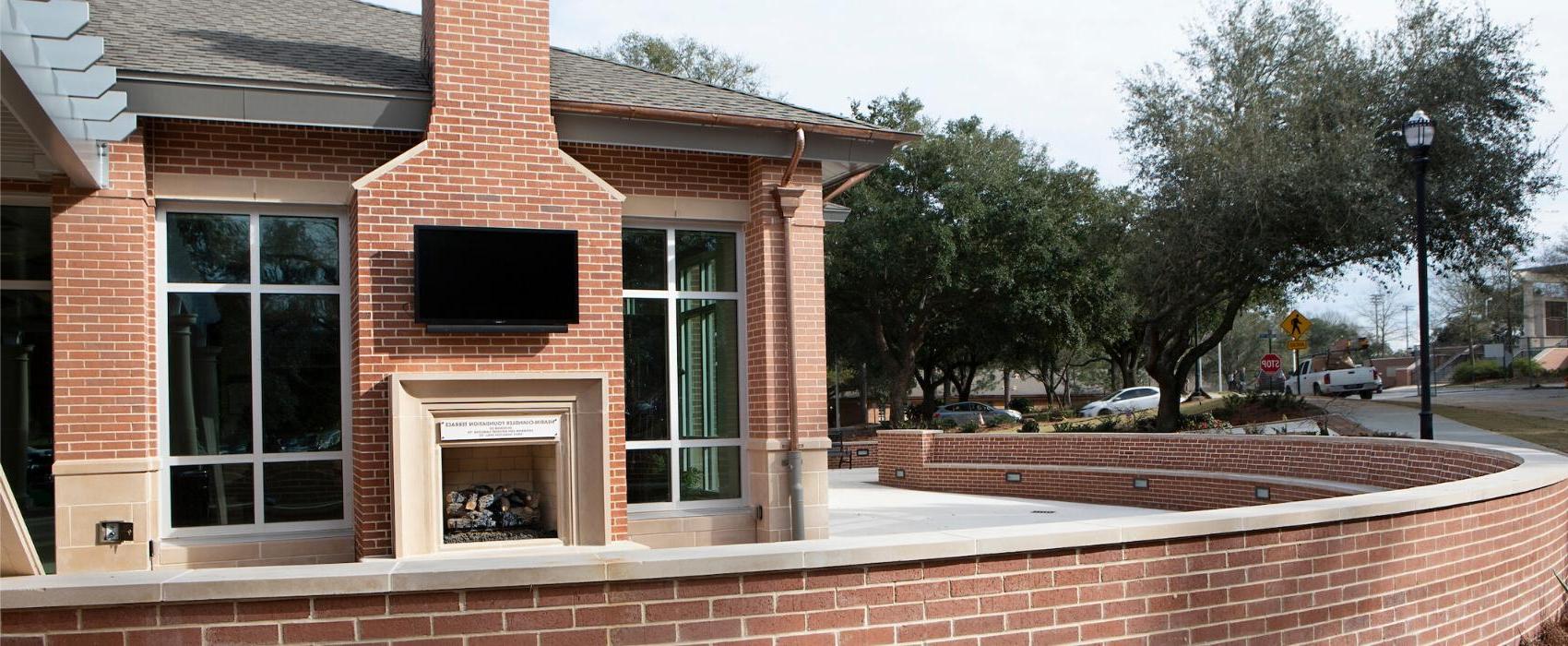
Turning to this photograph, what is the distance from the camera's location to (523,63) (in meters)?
10.1

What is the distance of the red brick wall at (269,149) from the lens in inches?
371

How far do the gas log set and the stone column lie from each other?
7.11ft

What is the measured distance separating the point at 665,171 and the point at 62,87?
4890 mm

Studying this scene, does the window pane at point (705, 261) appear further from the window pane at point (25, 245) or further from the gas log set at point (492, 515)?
the window pane at point (25, 245)

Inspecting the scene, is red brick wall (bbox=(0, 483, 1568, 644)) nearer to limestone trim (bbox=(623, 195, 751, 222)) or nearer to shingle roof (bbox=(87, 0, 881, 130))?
shingle roof (bbox=(87, 0, 881, 130))

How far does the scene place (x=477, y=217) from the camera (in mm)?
9719

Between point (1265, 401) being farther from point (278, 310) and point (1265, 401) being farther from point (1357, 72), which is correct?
point (278, 310)

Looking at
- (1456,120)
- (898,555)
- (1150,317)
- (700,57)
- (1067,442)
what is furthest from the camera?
(700,57)

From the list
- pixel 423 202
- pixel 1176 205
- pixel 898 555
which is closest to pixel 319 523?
pixel 423 202

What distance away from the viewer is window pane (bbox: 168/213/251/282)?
9570 mm

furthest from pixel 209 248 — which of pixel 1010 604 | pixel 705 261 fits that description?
pixel 1010 604

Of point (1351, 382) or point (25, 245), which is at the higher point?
point (25, 245)

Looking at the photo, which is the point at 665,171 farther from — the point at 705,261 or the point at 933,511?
the point at 933,511

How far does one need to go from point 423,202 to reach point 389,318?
3.15 ft
